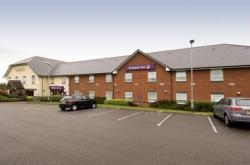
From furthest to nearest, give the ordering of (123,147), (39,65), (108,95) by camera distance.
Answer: (39,65) < (108,95) < (123,147)

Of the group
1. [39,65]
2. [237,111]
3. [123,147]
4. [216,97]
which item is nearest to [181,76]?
[216,97]

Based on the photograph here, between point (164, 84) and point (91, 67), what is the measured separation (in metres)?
14.9

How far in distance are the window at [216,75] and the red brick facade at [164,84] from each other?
13.8 inches

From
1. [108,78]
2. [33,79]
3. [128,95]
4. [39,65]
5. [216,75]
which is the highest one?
[39,65]

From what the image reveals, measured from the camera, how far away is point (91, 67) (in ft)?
114

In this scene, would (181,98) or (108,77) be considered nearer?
(181,98)

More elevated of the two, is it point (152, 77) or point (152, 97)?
point (152, 77)

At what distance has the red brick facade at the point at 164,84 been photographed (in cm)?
2164

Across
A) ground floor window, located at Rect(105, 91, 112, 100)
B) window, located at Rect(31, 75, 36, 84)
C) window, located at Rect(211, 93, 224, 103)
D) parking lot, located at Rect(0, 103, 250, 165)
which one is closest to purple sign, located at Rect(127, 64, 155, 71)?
ground floor window, located at Rect(105, 91, 112, 100)

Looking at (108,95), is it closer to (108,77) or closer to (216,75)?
(108,77)

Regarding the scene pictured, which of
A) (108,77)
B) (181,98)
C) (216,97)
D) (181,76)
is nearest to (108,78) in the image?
(108,77)

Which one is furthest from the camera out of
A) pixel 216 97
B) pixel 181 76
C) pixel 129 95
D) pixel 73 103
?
pixel 129 95

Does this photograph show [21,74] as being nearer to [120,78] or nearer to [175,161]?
[120,78]

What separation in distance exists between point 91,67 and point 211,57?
1995 cm
